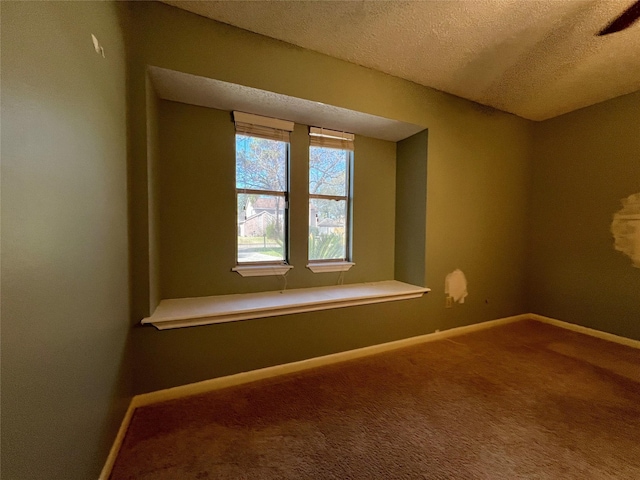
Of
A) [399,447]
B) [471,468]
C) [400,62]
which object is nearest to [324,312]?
[399,447]

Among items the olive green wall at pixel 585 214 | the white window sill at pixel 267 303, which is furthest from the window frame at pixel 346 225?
the olive green wall at pixel 585 214

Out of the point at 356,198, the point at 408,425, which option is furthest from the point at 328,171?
the point at 408,425

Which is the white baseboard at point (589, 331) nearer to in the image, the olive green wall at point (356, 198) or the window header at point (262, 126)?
the olive green wall at point (356, 198)

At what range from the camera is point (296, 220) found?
2832 millimetres

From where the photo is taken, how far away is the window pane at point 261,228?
263 cm

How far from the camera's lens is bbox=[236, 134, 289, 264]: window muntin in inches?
102

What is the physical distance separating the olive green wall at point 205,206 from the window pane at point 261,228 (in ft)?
0.32

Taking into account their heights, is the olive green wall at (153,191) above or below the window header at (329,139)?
below

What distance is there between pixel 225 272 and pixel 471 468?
2225mm

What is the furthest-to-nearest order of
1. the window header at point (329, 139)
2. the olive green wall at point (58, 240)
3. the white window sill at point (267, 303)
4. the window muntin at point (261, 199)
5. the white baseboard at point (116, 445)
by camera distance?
the window header at point (329, 139), the window muntin at point (261, 199), the white window sill at point (267, 303), the white baseboard at point (116, 445), the olive green wall at point (58, 240)

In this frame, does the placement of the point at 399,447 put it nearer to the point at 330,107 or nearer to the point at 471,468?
the point at 471,468

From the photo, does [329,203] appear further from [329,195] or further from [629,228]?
[629,228]

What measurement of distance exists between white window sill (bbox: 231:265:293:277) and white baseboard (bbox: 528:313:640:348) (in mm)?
3555

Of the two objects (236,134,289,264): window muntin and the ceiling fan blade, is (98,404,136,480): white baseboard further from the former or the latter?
the ceiling fan blade
